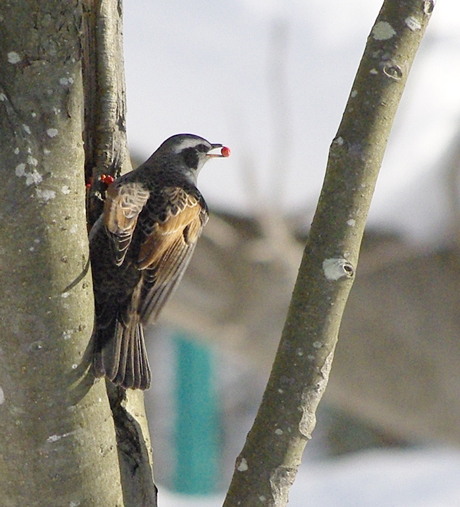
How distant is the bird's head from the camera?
7.12ft

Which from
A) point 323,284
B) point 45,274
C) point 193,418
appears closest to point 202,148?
point 323,284

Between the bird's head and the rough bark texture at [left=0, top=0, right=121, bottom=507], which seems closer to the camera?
the rough bark texture at [left=0, top=0, right=121, bottom=507]

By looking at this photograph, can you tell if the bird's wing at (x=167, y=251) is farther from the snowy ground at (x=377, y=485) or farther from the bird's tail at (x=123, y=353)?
the snowy ground at (x=377, y=485)

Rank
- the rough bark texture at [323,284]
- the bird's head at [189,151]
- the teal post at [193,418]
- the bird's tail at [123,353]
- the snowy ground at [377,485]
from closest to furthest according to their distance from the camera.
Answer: the bird's tail at [123,353] < the rough bark texture at [323,284] < the bird's head at [189,151] < the snowy ground at [377,485] < the teal post at [193,418]

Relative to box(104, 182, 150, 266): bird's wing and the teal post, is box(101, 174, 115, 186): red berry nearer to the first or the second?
box(104, 182, 150, 266): bird's wing

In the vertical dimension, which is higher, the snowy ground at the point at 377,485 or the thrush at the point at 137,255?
the thrush at the point at 137,255

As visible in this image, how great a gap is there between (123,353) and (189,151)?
2.88 feet

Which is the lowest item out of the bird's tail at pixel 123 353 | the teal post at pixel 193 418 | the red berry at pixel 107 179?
the teal post at pixel 193 418

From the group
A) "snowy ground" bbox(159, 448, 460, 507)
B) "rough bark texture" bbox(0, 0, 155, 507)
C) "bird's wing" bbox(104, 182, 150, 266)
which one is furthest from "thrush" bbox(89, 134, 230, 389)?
"snowy ground" bbox(159, 448, 460, 507)

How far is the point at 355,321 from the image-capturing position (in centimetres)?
358

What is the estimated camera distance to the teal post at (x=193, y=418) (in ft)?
16.9

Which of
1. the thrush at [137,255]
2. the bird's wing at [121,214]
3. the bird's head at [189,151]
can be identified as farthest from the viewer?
the bird's head at [189,151]

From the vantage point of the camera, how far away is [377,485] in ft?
15.1

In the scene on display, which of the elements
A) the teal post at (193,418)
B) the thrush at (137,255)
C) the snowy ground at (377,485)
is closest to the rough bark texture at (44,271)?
the thrush at (137,255)
